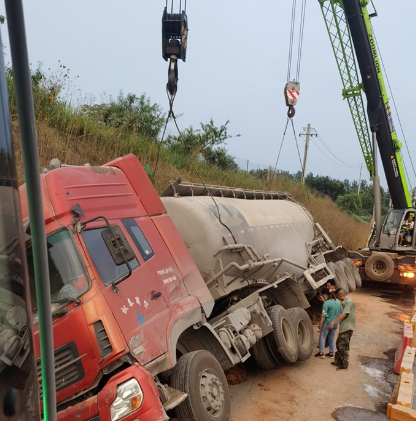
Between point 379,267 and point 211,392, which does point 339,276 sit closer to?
point 379,267

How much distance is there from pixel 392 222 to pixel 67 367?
11619 mm

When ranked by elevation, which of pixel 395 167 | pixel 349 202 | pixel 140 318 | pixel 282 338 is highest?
pixel 395 167

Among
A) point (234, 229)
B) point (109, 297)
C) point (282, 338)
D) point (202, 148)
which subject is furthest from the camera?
point (202, 148)

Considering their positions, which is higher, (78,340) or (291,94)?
(291,94)

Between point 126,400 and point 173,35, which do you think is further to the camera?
point 173,35

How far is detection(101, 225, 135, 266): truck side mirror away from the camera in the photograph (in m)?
4.20

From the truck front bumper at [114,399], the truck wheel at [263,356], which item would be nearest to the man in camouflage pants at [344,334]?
the truck wheel at [263,356]

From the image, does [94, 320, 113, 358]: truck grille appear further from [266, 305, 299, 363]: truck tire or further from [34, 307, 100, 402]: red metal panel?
[266, 305, 299, 363]: truck tire

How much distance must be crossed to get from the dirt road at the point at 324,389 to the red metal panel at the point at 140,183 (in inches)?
107

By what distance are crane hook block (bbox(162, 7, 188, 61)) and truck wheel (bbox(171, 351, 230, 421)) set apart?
3.70 metres

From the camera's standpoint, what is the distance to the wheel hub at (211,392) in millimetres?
4453

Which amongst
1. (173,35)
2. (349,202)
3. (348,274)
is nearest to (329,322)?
(348,274)

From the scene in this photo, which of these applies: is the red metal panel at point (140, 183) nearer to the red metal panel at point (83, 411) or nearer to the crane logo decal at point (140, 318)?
the crane logo decal at point (140, 318)

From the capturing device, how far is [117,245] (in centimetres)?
425
